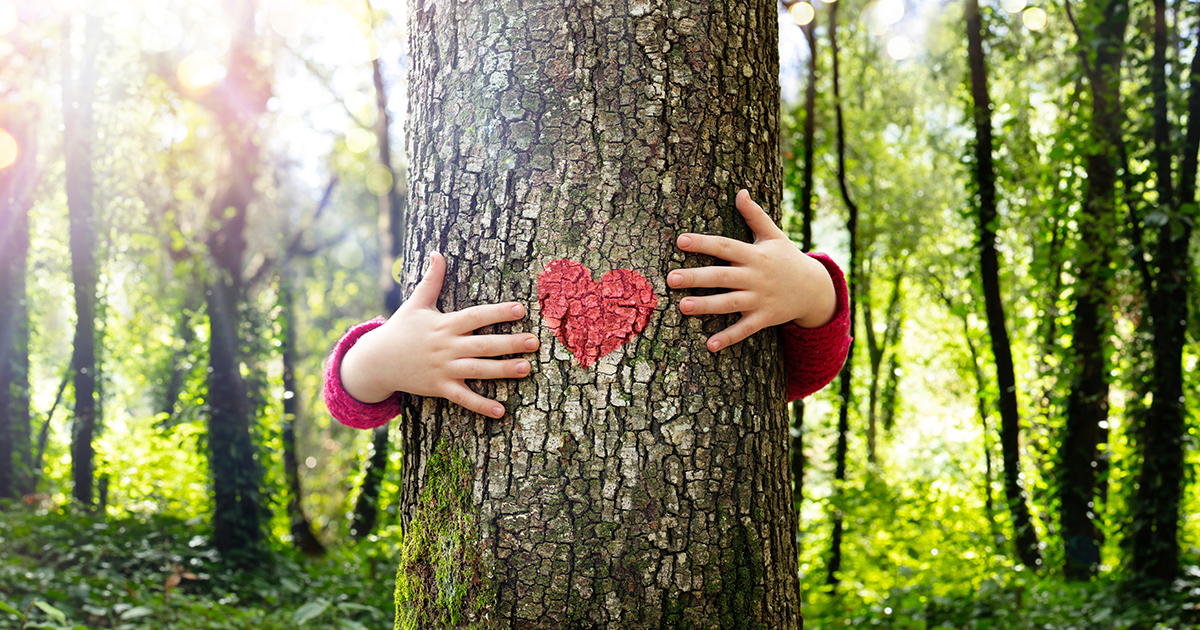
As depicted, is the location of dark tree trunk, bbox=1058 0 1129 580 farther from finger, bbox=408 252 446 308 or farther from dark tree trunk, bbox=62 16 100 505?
dark tree trunk, bbox=62 16 100 505

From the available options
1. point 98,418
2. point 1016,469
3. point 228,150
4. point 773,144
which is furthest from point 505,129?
point 228,150

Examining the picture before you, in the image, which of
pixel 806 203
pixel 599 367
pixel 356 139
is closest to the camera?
pixel 599 367

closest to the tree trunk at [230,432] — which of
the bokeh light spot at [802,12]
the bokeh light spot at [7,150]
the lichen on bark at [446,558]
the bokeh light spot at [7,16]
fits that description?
the bokeh light spot at [7,150]

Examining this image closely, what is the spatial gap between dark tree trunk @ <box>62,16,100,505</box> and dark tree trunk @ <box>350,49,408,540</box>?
218cm

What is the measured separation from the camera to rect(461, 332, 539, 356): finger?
1.04 metres

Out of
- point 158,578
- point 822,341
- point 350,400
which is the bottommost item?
point 158,578

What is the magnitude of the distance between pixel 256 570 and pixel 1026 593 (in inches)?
210

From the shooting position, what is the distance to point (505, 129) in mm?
1095

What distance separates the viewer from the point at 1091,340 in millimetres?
4887

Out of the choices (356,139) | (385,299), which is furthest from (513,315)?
(356,139)

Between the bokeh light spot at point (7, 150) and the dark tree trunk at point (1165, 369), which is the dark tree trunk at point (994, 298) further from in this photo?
the bokeh light spot at point (7, 150)

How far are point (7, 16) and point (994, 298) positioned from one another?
8.57m

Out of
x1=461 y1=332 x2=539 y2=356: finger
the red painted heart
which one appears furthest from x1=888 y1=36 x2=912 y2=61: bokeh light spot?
x1=461 y1=332 x2=539 y2=356: finger

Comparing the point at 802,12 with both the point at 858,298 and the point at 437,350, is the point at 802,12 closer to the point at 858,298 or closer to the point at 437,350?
the point at 858,298
